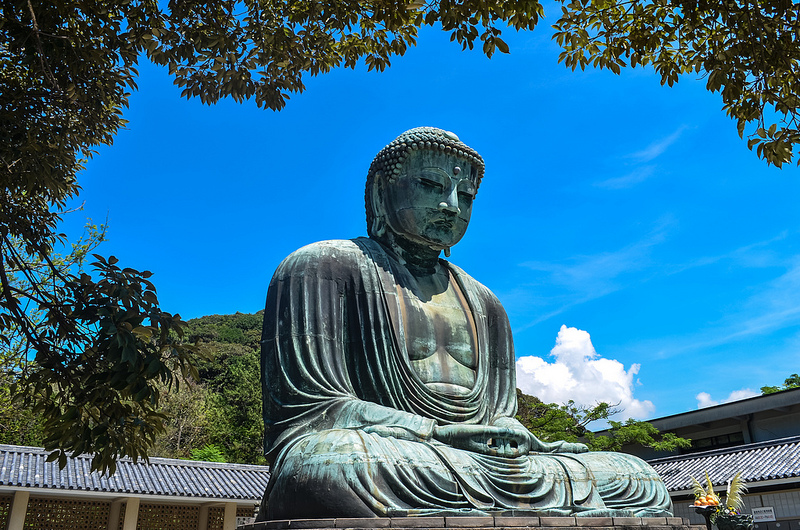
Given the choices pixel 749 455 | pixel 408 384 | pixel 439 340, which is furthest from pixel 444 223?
pixel 749 455

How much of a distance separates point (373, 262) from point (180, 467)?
14349mm

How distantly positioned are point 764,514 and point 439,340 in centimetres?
1272

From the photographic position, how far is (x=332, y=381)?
4.87m

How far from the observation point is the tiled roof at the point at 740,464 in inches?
576

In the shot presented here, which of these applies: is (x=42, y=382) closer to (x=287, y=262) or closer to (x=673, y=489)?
(x=287, y=262)

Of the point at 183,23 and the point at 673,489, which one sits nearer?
the point at 183,23

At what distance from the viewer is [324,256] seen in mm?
5422

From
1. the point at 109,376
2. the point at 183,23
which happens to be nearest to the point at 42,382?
the point at 109,376

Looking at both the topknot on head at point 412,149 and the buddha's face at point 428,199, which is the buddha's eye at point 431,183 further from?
the topknot on head at point 412,149

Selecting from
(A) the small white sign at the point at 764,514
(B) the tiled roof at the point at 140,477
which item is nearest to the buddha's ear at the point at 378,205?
(B) the tiled roof at the point at 140,477

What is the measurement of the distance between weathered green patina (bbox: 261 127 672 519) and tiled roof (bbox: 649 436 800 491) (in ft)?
34.9

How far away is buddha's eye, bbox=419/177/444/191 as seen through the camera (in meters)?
5.80

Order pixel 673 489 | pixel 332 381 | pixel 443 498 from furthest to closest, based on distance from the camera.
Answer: pixel 673 489, pixel 332 381, pixel 443 498

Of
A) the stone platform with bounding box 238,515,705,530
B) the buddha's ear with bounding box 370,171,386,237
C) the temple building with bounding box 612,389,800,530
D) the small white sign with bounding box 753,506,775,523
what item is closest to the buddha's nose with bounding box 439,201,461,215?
the buddha's ear with bounding box 370,171,386,237
